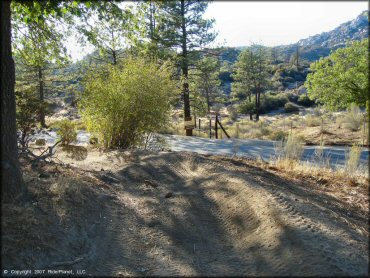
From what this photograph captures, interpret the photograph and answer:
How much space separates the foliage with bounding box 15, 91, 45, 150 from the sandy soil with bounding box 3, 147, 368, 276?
1665 mm

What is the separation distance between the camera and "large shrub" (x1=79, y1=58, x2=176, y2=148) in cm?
1197

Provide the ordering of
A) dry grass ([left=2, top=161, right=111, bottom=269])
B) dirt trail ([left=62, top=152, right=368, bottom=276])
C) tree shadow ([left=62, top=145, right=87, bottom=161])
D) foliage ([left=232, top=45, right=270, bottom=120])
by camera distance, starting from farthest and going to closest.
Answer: foliage ([left=232, top=45, right=270, bottom=120]) < tree shadow ([left=62, top=145, right=87, bottom=161]) < dry grass ([left=2, top=161, right=111, bottom=269]) < dirt trail ([left=62, top=152, right=368, bottom=276])

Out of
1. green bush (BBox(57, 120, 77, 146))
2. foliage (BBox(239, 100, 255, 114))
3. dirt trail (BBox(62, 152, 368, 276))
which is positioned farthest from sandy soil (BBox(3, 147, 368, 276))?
foliage (BBox(239, 100, 255, 114))

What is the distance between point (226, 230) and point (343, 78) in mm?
15507

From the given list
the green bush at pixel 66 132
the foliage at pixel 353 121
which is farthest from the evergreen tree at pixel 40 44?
the foliage at pixel 353 121

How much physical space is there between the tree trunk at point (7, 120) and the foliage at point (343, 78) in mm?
16282

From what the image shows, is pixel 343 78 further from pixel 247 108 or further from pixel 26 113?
pixel 247 108

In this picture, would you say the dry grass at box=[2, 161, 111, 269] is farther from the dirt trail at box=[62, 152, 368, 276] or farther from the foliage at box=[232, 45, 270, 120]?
the foliage at box=[232, 45, 270, 120]

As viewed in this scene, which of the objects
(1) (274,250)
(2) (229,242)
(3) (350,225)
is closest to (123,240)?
(2) (229,242)

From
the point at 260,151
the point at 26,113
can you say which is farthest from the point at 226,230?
the point at 260,151

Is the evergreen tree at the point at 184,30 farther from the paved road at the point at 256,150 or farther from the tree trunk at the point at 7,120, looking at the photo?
the tree trunk at the point at 7,120

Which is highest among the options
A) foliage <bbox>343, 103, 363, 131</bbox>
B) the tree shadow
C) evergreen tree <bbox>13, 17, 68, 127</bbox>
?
evergreen tree <bbox>13, 17, 68, 127</bbox>

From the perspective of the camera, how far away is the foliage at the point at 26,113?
890 centimetres

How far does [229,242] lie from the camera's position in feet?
16.4
